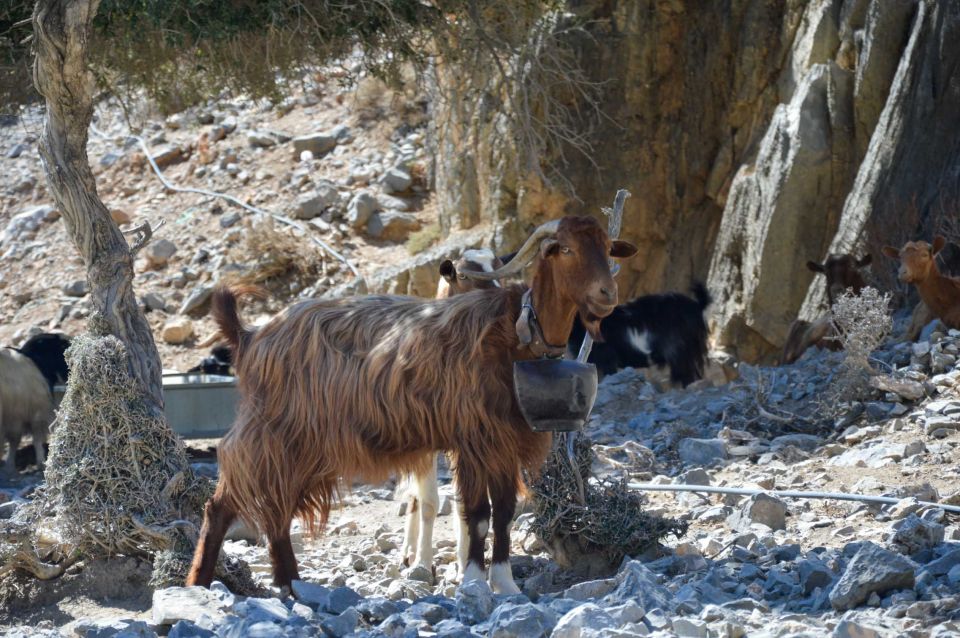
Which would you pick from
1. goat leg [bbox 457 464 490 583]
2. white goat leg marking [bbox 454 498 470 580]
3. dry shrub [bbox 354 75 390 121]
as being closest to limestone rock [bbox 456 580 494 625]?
goat leg [bbox 457 464 490 583]

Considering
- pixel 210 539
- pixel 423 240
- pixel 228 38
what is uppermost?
pixel 228 38

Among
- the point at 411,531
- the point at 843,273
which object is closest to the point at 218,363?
the point at 843,273

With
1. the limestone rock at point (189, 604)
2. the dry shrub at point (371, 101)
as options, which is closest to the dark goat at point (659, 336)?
the limestone rock at point (189, 604)

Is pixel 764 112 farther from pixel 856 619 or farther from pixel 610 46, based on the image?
pixel 856 619

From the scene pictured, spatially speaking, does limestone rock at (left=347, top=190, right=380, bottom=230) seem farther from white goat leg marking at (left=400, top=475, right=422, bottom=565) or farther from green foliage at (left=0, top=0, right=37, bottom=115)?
white goat leg marking at (left=400, top=475, right=422, bottom=565)

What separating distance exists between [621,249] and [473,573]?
1524 mm

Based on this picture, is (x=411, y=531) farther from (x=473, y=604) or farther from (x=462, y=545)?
(x=473, y=604)

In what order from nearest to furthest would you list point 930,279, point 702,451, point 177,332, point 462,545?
1. point 462,545
2. point 702,451
3. point 930,279
4. point 177,332

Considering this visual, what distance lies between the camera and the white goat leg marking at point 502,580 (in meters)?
4.88

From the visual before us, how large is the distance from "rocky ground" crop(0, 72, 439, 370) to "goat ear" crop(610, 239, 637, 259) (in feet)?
37.5

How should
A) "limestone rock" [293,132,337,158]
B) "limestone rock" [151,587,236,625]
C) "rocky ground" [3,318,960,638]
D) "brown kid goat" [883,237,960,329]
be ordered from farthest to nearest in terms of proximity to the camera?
1. "limestone rock" [293,132,337,158]
2. "brown kid goat" [883,237,960,329]
3. "limestone rock" [151,587,236,625]
4. "rocky ground" [3,318,960,638]

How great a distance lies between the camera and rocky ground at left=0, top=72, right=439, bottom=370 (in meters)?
17.3

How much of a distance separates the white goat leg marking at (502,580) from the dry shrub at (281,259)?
1273 cm

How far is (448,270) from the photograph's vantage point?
19.5 ft
